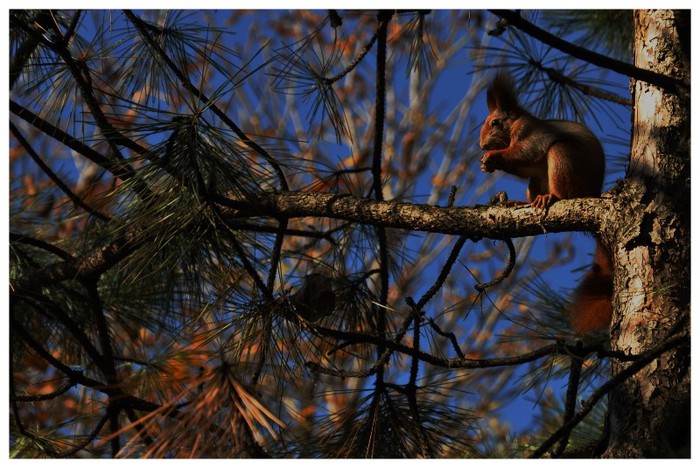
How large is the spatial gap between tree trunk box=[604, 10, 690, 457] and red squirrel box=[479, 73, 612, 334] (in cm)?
18

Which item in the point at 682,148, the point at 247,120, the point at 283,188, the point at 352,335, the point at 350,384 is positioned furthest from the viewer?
the point at 247,120

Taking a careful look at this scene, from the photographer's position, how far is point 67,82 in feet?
6.81

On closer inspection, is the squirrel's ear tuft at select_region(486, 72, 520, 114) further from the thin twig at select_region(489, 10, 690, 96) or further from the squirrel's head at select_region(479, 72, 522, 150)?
the thin twig at select_region(489, 10, 690, 96)

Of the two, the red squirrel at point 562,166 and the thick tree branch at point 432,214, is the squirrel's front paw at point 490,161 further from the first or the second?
the thick tree branch at point 432,214

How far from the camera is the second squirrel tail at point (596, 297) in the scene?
176 centimetres

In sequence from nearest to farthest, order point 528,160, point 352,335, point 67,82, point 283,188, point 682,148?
point 352,335, point 682,148, point 283,188, point 528,160, point 67,82

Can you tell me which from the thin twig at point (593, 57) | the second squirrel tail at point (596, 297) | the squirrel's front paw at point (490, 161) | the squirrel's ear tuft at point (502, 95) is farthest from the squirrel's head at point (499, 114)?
the thin twig at point (593, 57)

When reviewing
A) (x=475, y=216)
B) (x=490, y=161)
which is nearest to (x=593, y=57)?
(x=475, y=216)

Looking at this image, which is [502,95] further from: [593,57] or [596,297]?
[593,57]

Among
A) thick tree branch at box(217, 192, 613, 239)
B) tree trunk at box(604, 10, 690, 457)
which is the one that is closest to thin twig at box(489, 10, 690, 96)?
tree trunk at box(604, 10, 690, 457)

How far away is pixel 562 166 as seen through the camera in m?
1.78

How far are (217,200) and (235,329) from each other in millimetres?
247

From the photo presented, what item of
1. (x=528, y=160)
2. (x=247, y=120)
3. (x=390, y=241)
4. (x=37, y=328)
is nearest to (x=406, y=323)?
(x=528, y=160)

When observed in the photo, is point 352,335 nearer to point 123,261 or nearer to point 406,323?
point 406,323
